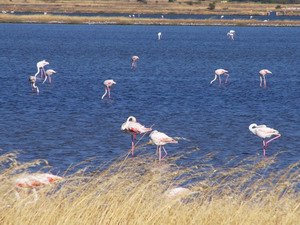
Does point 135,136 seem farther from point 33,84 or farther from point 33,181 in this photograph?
point 33,84

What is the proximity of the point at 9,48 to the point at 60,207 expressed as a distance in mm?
56694

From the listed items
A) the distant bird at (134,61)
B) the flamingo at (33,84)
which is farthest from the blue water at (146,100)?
the distant bird at (134,61)

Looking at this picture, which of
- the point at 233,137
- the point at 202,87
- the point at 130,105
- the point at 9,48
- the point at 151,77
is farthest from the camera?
the point at 9,48

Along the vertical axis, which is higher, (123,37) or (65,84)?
(65,84)

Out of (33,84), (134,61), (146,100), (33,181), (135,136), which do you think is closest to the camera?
(33,181)

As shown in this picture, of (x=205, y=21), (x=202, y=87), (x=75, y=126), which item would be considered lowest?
(x=205, y=21)

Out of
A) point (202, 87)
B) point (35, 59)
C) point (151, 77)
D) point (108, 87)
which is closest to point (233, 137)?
point (108, 87)

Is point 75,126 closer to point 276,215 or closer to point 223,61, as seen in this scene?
point 276,215

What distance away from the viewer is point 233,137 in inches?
888

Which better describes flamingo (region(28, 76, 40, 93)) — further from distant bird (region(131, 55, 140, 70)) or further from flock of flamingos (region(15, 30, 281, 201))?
distant bird (region(131, 55, 140, 70))

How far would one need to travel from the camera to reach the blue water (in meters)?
20.7

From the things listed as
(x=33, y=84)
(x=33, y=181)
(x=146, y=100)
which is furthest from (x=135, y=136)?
(x=33, y=84)

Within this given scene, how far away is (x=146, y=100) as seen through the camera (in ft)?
105

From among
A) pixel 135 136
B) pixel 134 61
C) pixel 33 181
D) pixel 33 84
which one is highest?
pixel 33 181
